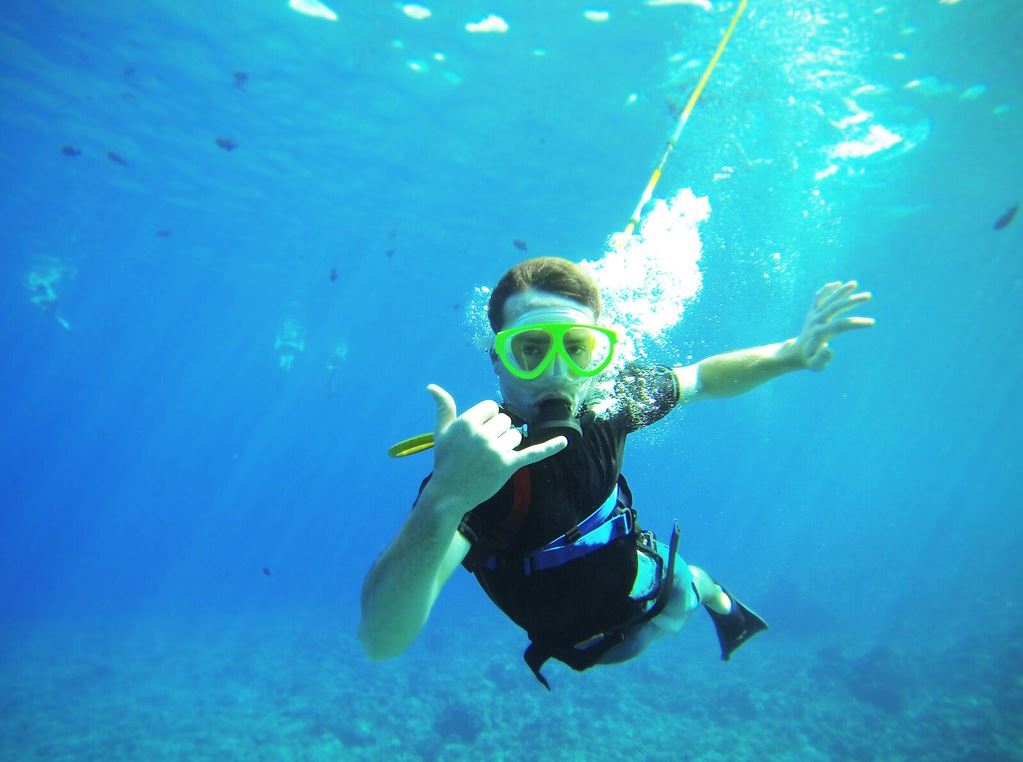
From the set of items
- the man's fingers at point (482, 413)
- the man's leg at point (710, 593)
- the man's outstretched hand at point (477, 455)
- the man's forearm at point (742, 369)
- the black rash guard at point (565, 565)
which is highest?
the man's fingers at point (482, 413)

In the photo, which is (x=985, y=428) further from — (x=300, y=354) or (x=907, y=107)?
(x=300, y=354)

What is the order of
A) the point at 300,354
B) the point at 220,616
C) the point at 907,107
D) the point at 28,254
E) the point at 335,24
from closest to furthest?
the point at 335,24 → the point at 907,107 → the point at 220,616 → the point at 28,254 → the point at 300,354

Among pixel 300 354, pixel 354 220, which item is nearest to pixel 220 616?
pixel 354 220

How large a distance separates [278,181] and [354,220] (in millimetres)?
3654

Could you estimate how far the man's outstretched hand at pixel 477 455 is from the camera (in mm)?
1583

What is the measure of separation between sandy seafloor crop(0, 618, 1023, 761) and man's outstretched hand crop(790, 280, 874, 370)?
11156 millimetres

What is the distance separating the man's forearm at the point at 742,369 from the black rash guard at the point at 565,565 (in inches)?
42.2

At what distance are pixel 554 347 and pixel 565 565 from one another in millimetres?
954

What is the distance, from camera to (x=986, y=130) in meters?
15.3

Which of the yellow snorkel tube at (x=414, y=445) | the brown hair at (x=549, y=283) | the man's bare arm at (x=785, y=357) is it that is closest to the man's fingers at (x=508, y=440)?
the yellow snorkel tube at (x=414, y=445)

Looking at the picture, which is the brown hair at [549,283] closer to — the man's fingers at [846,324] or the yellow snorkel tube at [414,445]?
the yellow snorkel tube at [414,445]

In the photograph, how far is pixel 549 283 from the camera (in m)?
2.64

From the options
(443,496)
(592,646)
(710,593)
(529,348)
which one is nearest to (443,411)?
(443,496)

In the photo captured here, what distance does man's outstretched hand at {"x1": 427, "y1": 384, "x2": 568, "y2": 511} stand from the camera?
1.58m
